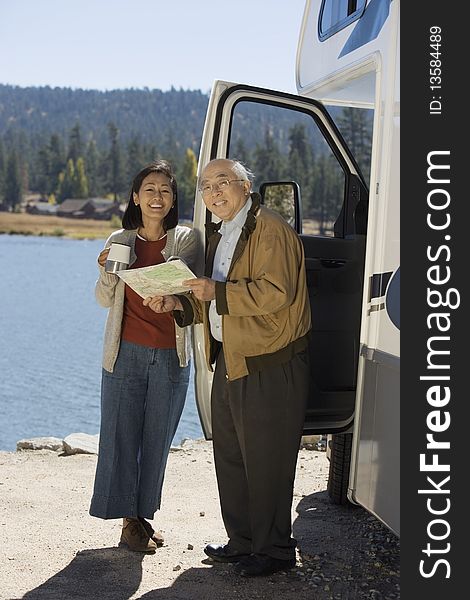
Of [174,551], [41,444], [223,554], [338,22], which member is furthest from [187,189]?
[223,554]

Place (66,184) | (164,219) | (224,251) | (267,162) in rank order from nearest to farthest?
(224,251) < (164,219) < (267,162) < (66,184)

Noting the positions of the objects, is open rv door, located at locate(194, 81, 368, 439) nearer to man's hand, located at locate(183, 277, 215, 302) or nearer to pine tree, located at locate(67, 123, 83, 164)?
man's hand, located at locate(183, 277, 215, 302)

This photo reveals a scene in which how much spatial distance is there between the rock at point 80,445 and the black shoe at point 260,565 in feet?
8.28

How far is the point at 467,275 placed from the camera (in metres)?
2.70

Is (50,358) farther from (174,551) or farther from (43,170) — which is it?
(43,170)

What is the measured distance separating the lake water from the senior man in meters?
4.02

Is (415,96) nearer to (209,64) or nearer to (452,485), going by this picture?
(452,485)

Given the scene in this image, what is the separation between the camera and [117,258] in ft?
12.3

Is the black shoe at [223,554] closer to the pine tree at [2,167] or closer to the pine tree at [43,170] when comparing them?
the pine tree at [2,167]

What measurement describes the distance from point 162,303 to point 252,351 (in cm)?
43

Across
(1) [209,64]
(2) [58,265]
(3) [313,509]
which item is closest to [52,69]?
(1) [209,64]

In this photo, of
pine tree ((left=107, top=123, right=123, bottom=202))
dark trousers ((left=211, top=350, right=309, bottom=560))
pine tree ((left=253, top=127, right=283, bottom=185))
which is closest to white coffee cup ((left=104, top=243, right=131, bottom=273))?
dark trousers ((left=211, top=350, right=309, bottom=560))

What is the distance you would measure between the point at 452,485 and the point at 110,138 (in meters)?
91.3

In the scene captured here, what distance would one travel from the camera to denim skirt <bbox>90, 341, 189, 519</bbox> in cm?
396
